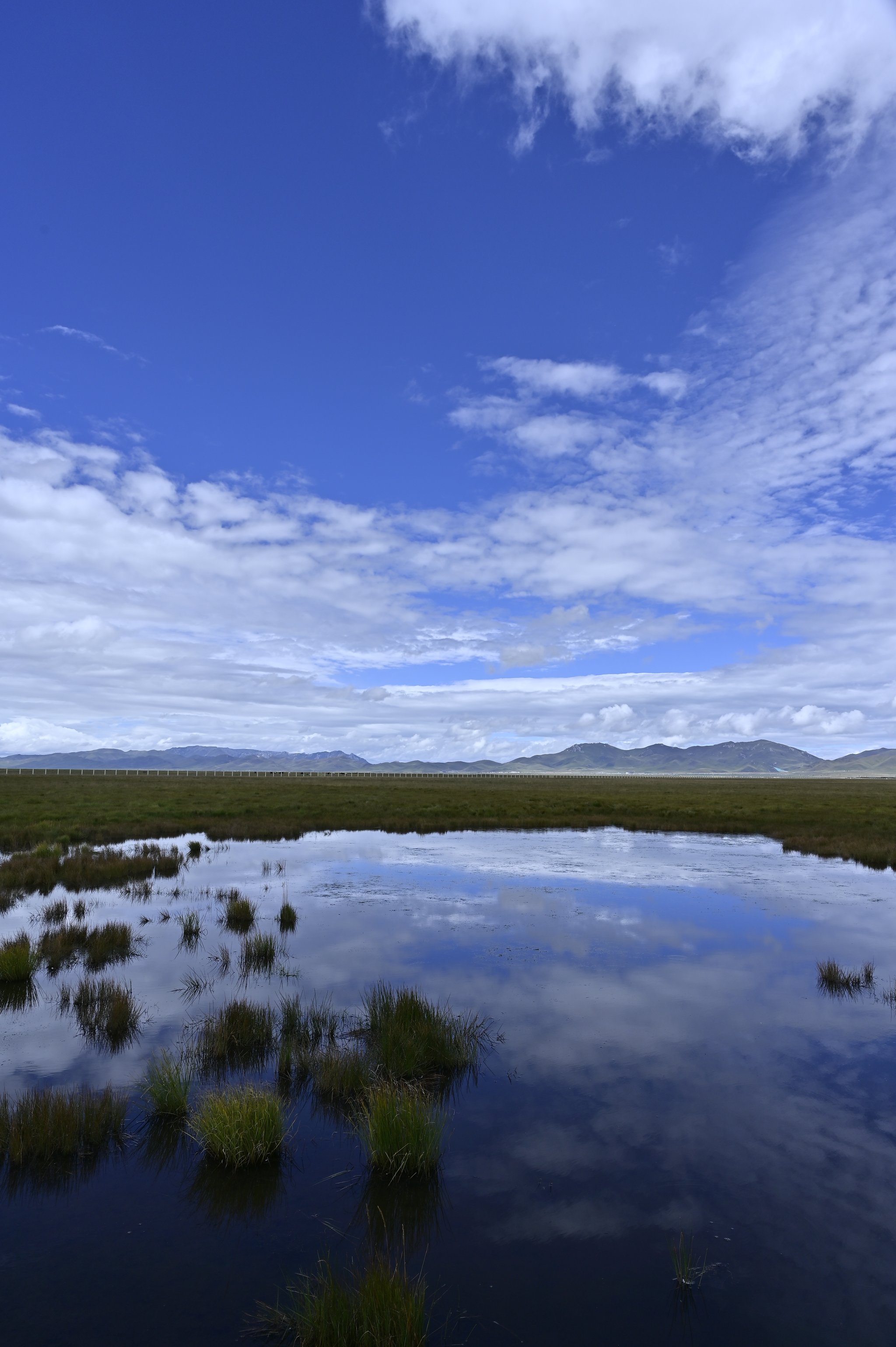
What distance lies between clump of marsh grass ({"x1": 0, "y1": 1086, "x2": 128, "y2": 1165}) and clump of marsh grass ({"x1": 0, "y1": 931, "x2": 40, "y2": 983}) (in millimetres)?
5495

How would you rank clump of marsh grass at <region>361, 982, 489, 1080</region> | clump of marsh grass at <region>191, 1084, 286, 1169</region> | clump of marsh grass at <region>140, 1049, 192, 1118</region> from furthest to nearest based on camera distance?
clump of marsh grass at <region>361, 982, 489, 1080</region>, clump of marsh grass at <region>140, 1049, 192, 1118</region>, clump of marsh grass at <region>191, 1084, 286, 1169</region>

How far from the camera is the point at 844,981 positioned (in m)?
13.5

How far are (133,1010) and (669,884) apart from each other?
17.6 meters

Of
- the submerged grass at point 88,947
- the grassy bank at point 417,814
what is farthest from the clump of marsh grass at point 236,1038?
the grassy bank at point 417,814

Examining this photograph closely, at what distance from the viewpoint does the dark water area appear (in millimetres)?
5652

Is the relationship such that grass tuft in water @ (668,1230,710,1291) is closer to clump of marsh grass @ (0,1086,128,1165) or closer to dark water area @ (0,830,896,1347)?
dark water area @ (0,830,896,1347)

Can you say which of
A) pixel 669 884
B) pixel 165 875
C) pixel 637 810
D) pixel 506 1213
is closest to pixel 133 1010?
pixel 506 1213

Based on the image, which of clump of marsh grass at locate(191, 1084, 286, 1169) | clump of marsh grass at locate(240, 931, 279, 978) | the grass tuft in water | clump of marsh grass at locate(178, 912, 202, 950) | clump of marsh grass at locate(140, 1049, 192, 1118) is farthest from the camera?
clump of marsh grass at locate(178, 912, 202, 950)

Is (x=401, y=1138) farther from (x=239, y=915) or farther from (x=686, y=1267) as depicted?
(x=239, y=915)

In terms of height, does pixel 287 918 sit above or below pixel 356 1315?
above

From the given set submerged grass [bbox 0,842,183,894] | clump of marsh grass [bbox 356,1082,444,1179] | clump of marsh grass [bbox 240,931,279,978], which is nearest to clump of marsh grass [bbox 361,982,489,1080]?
clump of marsh grass [bbox 356,1082,444,1179]

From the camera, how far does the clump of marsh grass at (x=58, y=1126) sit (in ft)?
24.6

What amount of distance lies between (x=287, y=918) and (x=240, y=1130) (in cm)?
1082

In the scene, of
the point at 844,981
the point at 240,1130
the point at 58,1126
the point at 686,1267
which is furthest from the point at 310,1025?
the point at 844,981
